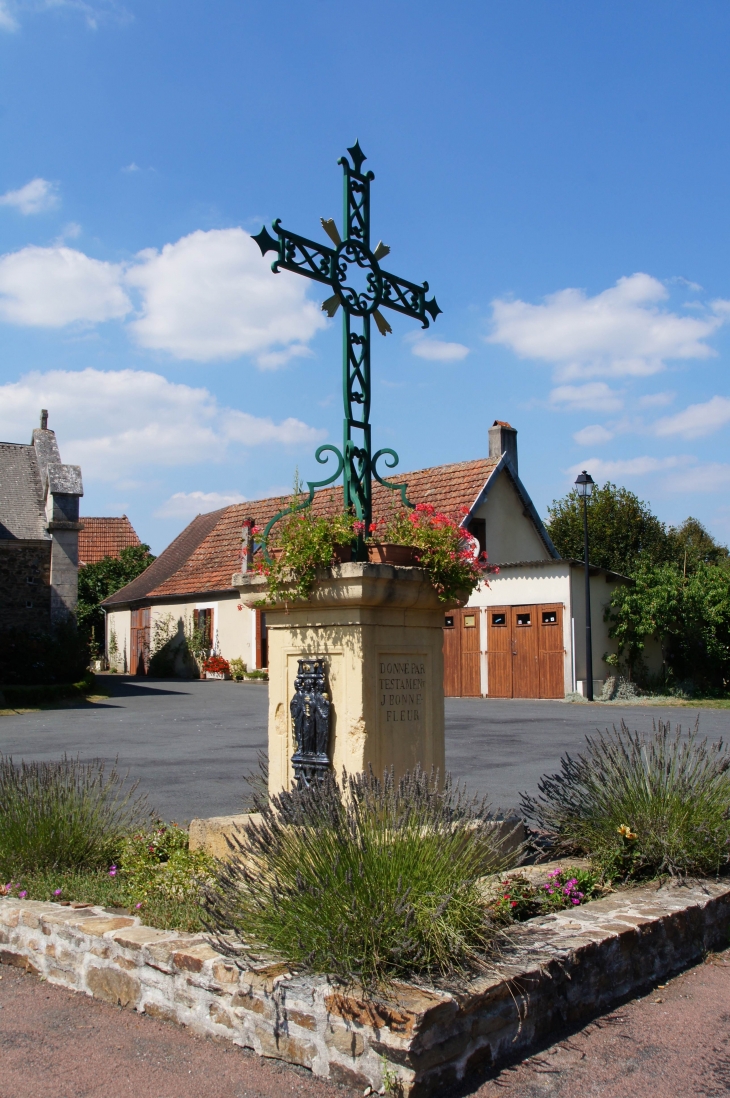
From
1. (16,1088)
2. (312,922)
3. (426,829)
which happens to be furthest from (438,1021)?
(16,1088)


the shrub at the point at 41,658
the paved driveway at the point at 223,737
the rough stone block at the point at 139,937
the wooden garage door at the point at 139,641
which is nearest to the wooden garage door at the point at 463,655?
the paved driveway at the point at 223,737

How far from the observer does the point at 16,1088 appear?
3.27 meters

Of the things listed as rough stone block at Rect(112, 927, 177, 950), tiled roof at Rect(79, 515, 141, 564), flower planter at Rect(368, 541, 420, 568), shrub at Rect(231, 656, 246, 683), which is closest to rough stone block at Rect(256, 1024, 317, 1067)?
rough stone block at Rect(112, 927, 177, 950)

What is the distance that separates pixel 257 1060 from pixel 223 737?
10312 mm

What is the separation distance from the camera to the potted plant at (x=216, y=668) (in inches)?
1081

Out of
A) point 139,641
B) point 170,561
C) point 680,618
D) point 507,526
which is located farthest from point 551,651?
point 170,561

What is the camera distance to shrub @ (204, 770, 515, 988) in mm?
3371

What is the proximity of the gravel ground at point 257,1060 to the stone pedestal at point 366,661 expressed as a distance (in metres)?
1.62

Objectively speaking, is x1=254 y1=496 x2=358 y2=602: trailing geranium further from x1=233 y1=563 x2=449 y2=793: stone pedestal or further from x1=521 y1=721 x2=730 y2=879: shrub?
x1=521 y1=721 x2=730 y2=879: shrub

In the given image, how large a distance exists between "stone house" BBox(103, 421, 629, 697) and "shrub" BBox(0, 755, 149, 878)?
435 inches

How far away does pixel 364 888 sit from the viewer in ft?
11.3

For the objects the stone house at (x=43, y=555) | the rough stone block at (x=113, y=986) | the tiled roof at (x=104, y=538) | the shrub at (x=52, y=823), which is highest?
the tiled roof at (x=104, y=538)

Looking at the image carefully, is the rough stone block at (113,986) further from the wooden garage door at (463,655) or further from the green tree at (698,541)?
the green tree at (698,541)

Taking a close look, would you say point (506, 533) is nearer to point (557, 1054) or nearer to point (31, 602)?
point (31, 602)
